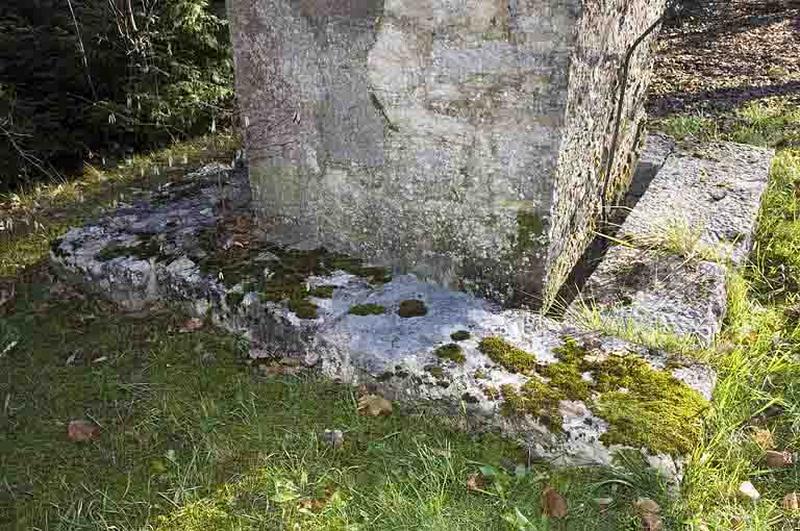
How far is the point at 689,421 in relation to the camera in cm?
258

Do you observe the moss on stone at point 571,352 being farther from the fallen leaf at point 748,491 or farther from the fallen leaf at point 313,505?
the fallen leaf at point 313,505

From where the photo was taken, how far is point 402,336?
9.99 feet

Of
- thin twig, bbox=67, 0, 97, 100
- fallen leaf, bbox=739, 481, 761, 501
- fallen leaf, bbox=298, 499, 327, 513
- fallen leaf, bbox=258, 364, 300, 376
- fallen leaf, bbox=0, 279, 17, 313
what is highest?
thin twig, bbox=67, 0, 97, 100

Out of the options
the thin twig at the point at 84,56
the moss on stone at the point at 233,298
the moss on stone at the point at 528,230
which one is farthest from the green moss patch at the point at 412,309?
the thin twig at the point at 84,56

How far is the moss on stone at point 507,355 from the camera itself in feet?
9.38

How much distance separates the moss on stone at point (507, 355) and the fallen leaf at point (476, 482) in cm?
44

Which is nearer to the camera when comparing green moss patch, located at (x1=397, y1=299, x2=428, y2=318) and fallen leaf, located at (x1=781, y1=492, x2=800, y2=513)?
fallen leaf, located at (x1=781, y1=492, x2=800, y2=513)

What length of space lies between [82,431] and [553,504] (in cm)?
189

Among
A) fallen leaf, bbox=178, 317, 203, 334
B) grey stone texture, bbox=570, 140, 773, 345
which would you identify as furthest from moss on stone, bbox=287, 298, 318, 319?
grey stone texture, bbox=570, 140, 773, 345

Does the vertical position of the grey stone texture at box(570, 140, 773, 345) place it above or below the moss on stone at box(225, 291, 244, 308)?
above

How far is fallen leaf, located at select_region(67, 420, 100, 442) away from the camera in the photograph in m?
2.92

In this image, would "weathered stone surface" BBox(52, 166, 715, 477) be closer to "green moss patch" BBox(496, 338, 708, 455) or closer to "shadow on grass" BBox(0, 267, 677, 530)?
"green moss patch" BBox(496, 338, 708, 455)

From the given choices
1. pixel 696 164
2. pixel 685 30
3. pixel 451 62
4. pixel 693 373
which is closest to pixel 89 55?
pixel 451 62

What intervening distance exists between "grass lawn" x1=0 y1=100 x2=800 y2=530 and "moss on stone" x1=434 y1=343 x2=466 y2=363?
0.25m
